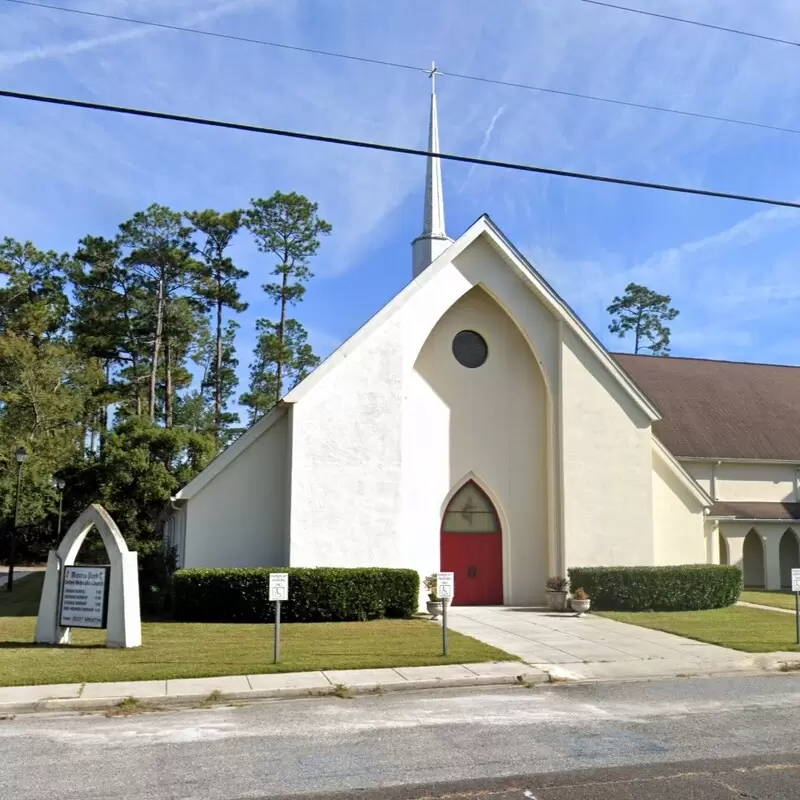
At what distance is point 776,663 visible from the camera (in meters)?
13.0

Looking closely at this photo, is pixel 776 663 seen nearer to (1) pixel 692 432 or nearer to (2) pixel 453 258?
(2) pixel 453 258

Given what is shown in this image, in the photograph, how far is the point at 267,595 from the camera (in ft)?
59.0

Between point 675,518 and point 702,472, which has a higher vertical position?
point 702,472

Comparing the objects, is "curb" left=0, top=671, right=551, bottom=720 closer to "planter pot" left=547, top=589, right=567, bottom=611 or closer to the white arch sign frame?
the white arch sign frame

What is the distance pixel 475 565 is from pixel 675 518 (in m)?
6.11

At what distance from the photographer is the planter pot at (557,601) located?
2066cm

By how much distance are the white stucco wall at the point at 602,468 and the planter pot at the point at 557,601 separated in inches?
43.0

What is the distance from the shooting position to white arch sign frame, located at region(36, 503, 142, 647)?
45.8ft

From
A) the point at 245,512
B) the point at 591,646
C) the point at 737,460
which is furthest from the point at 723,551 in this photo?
the point at 245,512

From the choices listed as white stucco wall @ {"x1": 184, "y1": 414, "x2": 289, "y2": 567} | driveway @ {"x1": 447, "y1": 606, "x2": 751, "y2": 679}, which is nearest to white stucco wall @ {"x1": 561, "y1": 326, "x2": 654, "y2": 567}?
driveway @ {"x1": 447, "y1": 606, "x2": 751, "y2": 679}

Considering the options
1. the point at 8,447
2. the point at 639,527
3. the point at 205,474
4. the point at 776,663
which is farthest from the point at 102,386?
the point at 776,663

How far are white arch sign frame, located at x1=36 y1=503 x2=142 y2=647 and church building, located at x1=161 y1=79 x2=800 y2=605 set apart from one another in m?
4.88

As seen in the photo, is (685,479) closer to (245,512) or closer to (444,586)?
(245,512)

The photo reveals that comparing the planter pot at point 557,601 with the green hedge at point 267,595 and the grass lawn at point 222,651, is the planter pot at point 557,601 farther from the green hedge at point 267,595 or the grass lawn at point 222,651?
the green hedge at point 267,595
